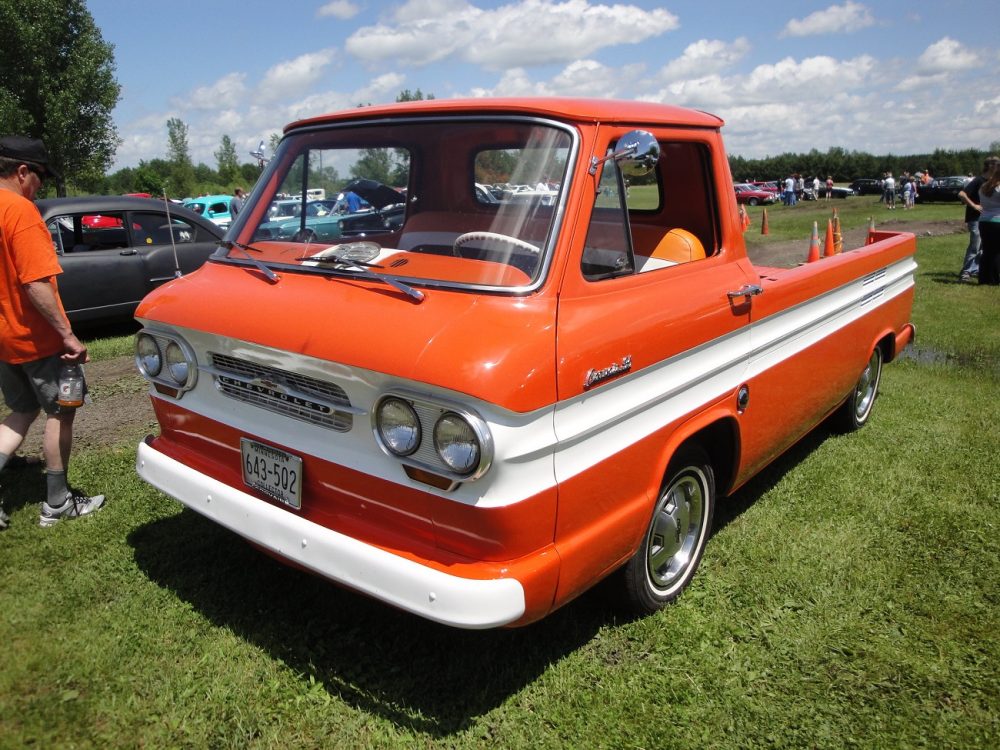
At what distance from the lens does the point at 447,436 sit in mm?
2309

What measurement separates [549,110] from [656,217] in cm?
130

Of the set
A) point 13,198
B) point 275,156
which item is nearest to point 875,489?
point 275,156

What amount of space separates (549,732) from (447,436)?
45.9 inches

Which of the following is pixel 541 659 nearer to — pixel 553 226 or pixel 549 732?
pixel 549 732

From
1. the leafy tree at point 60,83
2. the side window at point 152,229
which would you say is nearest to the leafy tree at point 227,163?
the leafy tree at point 60,83

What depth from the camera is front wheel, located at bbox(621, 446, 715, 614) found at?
3125mm

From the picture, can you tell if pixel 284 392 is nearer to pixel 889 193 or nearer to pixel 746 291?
pixel 746 291

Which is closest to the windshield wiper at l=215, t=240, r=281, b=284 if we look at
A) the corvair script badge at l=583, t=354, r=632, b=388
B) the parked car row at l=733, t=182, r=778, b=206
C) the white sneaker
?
the corvair script badge at l=583, t=354, r=632, b=388

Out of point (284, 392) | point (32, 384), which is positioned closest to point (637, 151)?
point (284, 392)

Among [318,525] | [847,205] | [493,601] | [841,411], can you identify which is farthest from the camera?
[847,205]

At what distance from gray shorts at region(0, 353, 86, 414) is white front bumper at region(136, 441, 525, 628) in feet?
4.39

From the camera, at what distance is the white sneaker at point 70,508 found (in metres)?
4.00

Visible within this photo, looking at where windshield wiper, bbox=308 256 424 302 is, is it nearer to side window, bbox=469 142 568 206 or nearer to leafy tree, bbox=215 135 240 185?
side window, bbox=469 142 568 206

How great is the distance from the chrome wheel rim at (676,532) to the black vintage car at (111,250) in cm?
649
